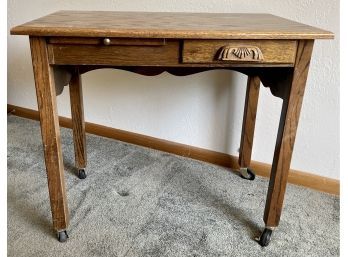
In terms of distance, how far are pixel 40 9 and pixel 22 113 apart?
0.72 metres

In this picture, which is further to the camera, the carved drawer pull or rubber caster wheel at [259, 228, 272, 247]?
rubber caster wheel at [259, 228, 272, 247]

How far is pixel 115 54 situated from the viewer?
844 millimetres

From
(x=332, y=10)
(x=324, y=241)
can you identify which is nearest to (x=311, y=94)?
(x=332, y=10)

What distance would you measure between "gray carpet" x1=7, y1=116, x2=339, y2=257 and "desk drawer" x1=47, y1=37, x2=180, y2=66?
0.59 m

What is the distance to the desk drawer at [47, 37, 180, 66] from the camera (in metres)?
0.82

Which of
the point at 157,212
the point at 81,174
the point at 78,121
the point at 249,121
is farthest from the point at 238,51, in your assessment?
the point at 81,174

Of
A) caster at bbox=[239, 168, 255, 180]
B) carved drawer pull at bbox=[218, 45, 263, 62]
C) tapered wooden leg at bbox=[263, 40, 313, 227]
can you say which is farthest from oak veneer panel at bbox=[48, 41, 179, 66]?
caster at bbox=[239, 168, 255, 180]

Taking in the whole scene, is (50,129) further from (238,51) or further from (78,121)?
(238,51)

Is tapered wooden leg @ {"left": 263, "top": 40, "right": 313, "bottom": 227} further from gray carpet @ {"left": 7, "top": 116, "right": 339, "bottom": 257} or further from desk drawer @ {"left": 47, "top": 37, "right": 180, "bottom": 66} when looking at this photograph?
desk drawer @ {"left": 47, "top": 37, "right": 180, "bottom": 66}

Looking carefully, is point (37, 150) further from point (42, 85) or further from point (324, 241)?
point (324, 241)

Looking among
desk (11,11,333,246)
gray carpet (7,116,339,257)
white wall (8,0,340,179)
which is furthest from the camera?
white wall (8,0,340,179)

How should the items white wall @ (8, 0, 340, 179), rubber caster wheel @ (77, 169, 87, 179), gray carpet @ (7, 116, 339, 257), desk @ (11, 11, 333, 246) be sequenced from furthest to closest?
rubber caster wheel @ (77, 169, 87, 179), white wall @ (8, 0, 340, 179), gray carpet @ (7, 116, 339, 257), desk @ (11, 11, 333, 246)

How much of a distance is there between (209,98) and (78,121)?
2.00ft

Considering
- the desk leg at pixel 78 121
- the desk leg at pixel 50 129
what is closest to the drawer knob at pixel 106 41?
the desk leg at pixel 50 129
